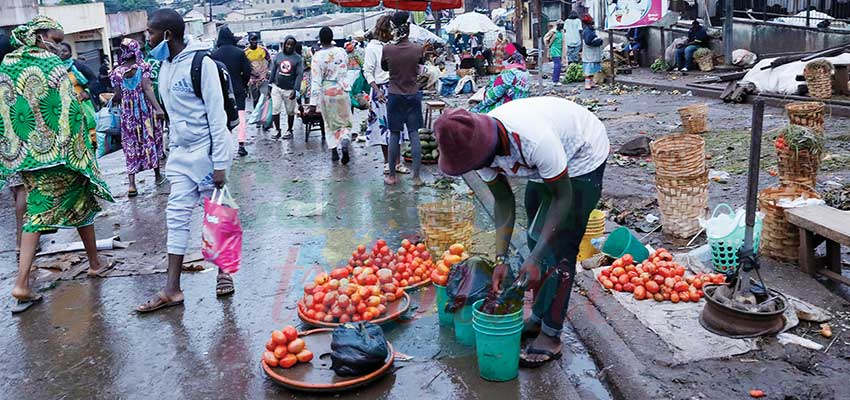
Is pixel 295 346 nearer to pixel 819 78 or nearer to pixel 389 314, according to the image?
pixel 389 314

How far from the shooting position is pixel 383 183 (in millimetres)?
8820

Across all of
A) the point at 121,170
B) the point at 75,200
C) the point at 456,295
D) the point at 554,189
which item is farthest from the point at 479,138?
the point at 121,170

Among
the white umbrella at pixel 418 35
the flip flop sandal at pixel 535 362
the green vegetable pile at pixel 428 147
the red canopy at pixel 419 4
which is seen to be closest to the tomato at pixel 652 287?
the flip flop sandal at pixel 535 362

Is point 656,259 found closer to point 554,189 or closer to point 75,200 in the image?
point 554,189

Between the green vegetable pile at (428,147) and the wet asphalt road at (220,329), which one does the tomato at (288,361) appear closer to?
the wet asphalt road at (220,329)

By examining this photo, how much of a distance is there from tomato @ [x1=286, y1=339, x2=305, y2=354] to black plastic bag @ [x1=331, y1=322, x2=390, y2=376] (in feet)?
0.78

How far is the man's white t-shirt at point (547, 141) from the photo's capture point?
3.31 metres

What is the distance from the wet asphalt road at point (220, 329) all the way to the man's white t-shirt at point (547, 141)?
1.19 metres

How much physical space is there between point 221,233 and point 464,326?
1.80 m

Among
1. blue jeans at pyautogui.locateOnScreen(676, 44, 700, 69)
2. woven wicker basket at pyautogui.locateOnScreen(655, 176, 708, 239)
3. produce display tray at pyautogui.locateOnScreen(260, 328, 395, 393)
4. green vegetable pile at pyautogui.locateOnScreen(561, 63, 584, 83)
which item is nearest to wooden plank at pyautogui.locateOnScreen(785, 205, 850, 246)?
woven wicker basket at pyautogui.locateOnScreen(655, 176, 708, 239)

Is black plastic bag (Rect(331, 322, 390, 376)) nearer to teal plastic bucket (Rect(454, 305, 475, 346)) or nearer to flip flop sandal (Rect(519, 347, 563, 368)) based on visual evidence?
teal plastic bucket (Rect(454, 305, 475, 346))

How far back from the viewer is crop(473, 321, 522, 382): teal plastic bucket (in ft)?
12.1

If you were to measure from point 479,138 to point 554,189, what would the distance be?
49 centimetres

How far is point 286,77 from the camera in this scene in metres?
12.4
